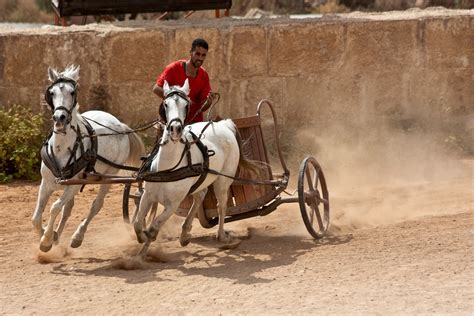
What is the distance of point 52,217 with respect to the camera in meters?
9.12

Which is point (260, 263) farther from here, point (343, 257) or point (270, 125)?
point (270, 125)

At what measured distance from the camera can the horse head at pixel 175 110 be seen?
331 inches

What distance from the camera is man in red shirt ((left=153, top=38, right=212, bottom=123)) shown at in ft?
32.4

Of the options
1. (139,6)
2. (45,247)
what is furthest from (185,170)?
(139,6)

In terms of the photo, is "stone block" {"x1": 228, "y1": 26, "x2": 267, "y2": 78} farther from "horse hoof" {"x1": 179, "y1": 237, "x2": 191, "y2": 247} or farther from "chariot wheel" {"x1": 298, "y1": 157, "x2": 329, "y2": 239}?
"horse hoof" {"x1": 179, "y1": 237, "x2": 191, "y2": 247}

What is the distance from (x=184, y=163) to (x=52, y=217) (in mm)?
1328

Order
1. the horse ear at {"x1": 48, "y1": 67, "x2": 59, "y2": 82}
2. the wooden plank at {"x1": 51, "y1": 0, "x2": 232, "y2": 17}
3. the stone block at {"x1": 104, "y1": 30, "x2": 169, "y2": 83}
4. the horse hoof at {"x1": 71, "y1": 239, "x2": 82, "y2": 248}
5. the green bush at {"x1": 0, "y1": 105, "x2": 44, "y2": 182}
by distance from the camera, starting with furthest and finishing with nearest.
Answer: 1. the wooden plank at {"x1": 51, "y1": 0, "x2": 232, "y2": 17}
2. the stone block at {"x1": 104, "y1": 30, "x2": 169, "y2": 83}
3. the green bush at {"x1": 0, "y1": 105, "x2": 44, "y2": 182}
4. the horse hoof at {"x1": 71, "y1": 239, "x2": 82, "y2": 248}
5. the horse ear at {"x1": 48, "y1": 67, "x2": 59, "y2": 82}

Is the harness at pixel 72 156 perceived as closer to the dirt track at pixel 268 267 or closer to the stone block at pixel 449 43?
the dirt track at pixel 268 267

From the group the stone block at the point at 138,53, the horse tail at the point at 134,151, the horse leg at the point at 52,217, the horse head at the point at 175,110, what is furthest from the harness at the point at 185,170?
the stone block at the point at 138,53

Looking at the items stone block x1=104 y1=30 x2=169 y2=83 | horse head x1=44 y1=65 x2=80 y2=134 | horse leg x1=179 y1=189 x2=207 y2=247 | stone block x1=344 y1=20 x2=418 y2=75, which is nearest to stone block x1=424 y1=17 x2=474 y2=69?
stone block x1=344 y1=20 x2=418 y2=75

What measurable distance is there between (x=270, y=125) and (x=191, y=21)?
6.67ft

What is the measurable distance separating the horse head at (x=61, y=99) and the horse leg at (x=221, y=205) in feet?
5.85

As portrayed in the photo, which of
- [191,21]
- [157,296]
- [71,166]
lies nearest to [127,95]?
[191,21]

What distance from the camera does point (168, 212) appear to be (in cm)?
911
